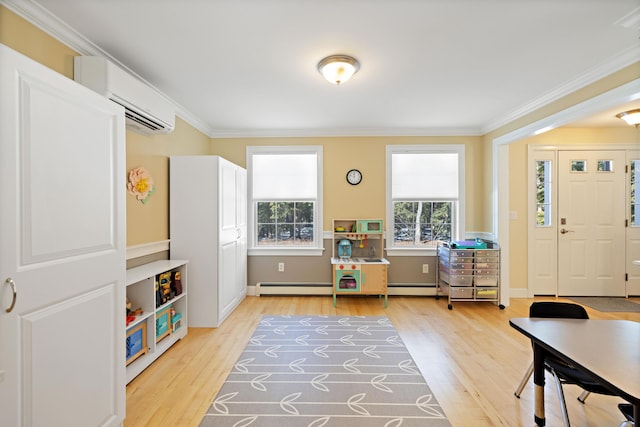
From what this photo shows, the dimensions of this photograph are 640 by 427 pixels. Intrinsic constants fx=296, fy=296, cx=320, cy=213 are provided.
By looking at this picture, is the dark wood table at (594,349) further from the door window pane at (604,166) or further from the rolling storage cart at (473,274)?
the door window pane at (604,166)

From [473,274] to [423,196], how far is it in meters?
1.31

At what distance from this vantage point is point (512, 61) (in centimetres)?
245

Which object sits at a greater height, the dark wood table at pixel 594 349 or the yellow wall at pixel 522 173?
the yellow wall at pixel 522 173

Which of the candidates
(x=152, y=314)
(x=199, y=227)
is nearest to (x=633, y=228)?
(x=199, y=227)

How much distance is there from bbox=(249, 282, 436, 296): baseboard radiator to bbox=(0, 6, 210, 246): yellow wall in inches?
70.4

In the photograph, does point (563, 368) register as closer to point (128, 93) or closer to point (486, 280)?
point (486, 280)

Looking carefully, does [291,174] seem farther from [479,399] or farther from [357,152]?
[479,399]

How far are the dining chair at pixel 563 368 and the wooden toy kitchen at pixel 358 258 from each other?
211 centimetres

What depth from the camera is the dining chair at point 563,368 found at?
1.60 m

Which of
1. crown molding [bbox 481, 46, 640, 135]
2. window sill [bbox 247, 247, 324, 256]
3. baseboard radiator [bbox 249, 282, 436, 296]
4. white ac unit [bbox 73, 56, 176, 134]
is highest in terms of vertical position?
crown molding [bbox 481, 46, 640, 135]

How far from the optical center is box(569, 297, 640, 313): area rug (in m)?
3.88

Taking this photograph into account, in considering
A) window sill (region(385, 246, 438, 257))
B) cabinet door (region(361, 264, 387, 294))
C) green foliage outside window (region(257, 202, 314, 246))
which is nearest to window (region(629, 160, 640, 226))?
window sill (region(385, 246, 438, 257))

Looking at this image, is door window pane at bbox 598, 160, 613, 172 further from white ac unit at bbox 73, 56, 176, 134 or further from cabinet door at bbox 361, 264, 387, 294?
white ac unit at bbox 73, 56, 176, 134

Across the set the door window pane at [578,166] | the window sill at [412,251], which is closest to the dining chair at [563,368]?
the window sill at [412,251]
